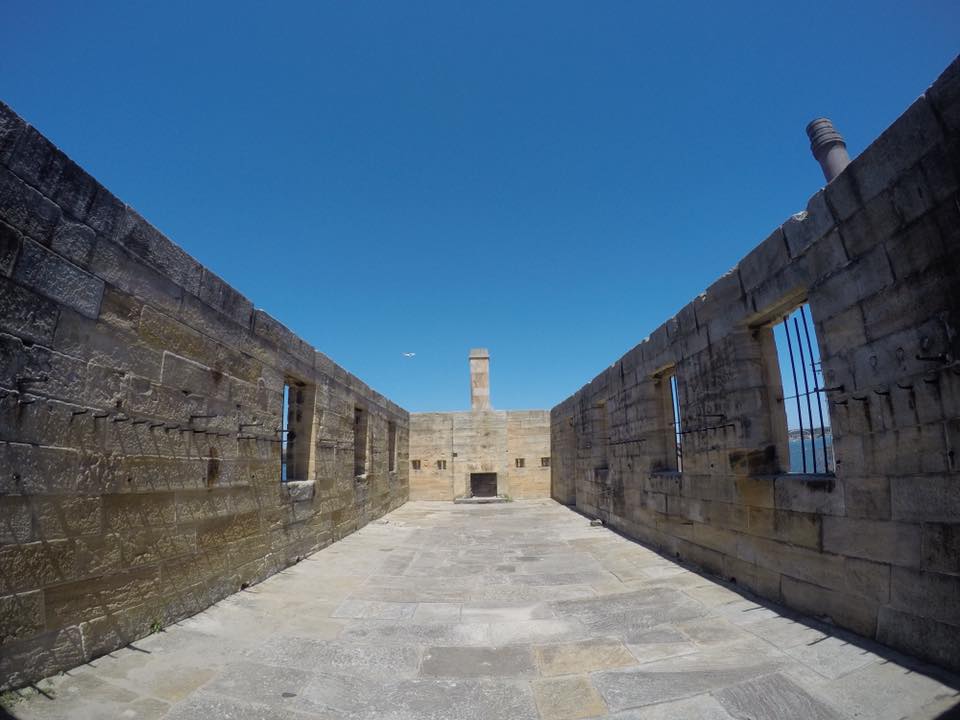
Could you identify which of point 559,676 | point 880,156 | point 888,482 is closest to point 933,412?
point 888,482

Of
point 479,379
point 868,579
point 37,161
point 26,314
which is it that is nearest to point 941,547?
point 868,579

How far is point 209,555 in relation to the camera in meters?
4.30

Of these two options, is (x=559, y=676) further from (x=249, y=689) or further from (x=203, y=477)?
(x=203, y=477)

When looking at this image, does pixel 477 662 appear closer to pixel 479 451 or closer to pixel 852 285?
pixel 852 285

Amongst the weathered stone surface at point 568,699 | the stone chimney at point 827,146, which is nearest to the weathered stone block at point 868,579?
the weathered stone surface at point 568,699

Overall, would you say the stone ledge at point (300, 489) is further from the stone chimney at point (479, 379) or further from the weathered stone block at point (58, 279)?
the stone chimney at point (479, 379)

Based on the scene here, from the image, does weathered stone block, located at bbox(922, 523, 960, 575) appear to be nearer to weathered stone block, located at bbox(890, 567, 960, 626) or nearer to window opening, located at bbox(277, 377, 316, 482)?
weathered stone block, located at bbox(890, 567, 960, 626)

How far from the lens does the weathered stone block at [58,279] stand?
272 cm

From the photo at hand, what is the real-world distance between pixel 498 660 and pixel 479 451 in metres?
15.0

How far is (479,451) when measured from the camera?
18219 mm

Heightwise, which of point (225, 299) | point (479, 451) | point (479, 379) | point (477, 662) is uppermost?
point (479, 379)

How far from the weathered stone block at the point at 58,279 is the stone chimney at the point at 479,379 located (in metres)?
16.3

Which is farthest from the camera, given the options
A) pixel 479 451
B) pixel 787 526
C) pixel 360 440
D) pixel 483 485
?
pixel 483 485

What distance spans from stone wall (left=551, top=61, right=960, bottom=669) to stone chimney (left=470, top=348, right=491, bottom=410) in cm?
1393
